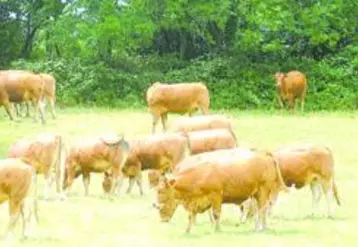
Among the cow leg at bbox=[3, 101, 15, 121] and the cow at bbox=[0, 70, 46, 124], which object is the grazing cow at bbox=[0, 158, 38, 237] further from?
the cow leg at bbox=[3, 101, 15, 121]

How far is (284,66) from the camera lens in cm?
3819

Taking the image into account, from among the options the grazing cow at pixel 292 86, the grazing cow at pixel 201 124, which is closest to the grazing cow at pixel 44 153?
the grazing cow at pixel 201 124

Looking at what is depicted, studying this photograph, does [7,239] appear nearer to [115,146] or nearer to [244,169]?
[244,169]

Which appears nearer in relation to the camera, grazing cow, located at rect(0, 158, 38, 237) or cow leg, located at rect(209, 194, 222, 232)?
grazing cow, located at rect(0, 158, 38, 237)

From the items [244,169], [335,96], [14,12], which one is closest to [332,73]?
[335,96]

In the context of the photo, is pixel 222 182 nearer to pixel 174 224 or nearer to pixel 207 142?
pixel 174 224

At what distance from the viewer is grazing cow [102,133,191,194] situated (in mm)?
18766

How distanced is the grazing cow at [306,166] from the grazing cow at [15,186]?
4.40 meters

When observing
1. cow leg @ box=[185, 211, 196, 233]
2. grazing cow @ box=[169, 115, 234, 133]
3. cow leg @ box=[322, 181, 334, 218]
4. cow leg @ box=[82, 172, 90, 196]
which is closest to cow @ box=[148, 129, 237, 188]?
cow leg @ box=[82, 172, 90, 196]

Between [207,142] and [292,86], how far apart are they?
15074 millimetres

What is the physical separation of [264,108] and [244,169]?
2103 cm

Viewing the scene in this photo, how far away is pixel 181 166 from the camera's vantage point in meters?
14.5

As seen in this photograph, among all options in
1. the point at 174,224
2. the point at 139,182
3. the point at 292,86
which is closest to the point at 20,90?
the point at 292,86

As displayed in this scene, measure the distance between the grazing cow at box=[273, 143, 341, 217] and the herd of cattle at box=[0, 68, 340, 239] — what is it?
16mm
